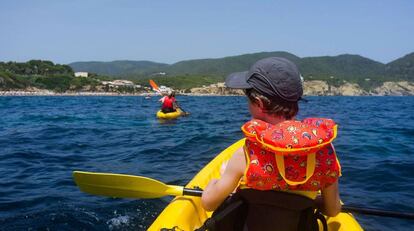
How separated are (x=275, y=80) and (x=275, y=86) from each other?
0.11 ft

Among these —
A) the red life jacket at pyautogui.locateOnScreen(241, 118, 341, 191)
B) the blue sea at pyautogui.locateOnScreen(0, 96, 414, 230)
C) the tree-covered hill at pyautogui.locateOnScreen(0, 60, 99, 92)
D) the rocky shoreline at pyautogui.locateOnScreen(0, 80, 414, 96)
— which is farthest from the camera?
the rocky shoreline at pyautogui.locateOnScreen(0, 80, 414, 96)

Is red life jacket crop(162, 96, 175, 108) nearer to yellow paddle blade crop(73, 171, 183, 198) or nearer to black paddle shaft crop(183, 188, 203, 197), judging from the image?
yellow paddle blade crop(73, 171, 183, 198)

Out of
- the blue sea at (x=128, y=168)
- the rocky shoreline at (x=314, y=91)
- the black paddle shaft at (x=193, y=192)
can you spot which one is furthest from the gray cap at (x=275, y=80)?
the rocky shoreline at (x=314, y=91)

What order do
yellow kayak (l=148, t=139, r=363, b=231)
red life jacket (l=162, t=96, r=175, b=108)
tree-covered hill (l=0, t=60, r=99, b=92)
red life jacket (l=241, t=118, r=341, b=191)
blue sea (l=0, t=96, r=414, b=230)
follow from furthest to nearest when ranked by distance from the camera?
tree-covered hill (l=0, t=60, r=99, b=92), red life jacket (l=162, t=96, r=175, b=108), blue sea (l=0, t=96, r=414, b=230), yellow kayak (l=148, t=139, r=363, b=231), red life jacket (l=241, t=118, r=341, b=191)

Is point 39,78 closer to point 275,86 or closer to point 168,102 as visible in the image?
point 168,102

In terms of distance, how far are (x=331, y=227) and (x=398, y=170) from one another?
4468 millimetres

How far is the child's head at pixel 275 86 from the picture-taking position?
215 centimetres

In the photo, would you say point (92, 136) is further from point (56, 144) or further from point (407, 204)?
point (407, 204)

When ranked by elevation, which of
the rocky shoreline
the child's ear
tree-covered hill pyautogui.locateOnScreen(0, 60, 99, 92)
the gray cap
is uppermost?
the gray cap

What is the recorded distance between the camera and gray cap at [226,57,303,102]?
7.04 feet

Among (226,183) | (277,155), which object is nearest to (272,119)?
(277,155)

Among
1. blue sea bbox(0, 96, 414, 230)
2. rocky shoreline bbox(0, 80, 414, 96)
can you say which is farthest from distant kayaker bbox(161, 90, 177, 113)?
rocky shoreline bbox(0, 80, 414, 96)

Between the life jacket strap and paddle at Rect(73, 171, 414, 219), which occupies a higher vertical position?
the life jacket strap

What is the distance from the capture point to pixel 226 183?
7.39ft
